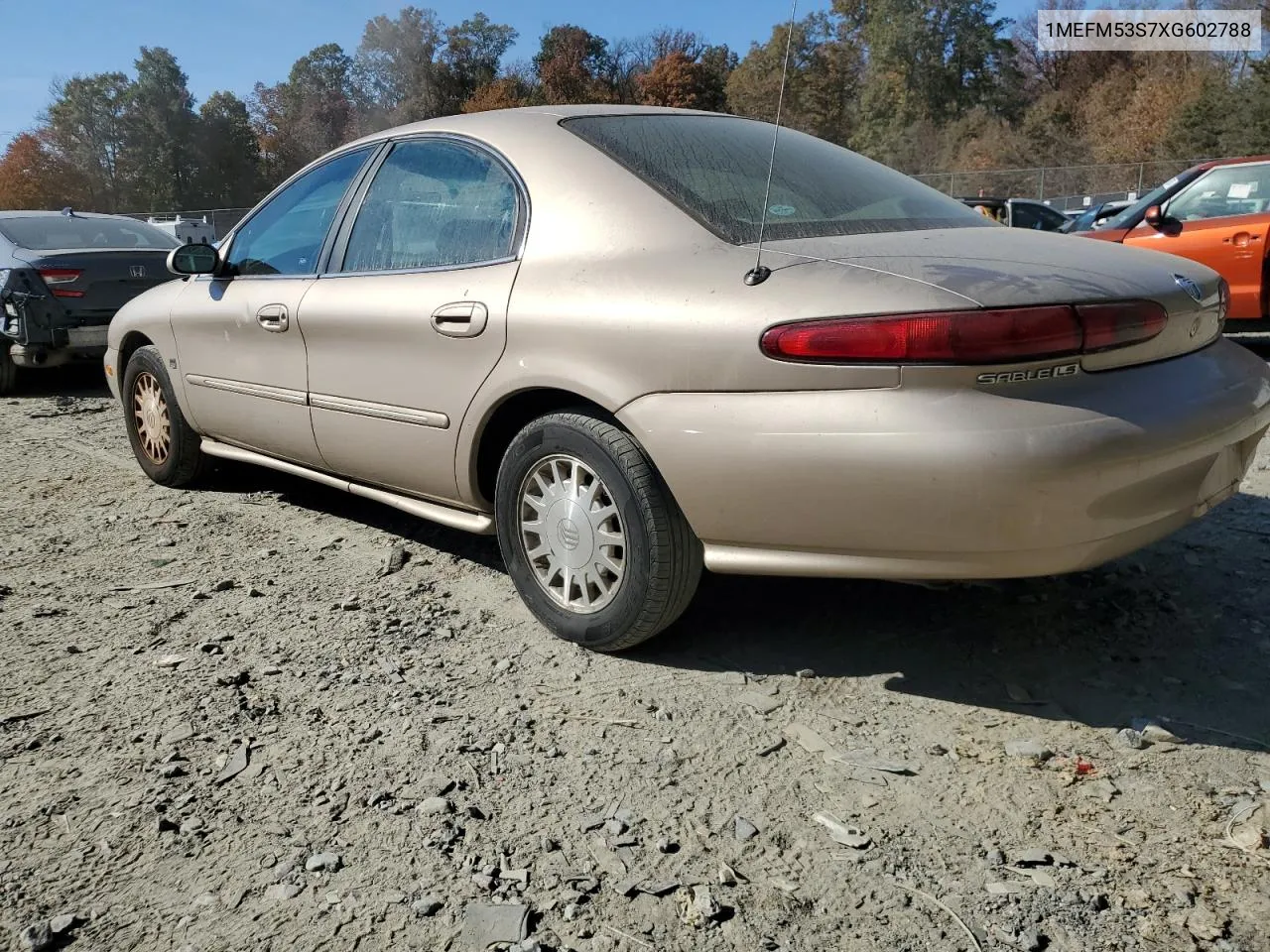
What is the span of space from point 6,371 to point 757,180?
7601 millimetres

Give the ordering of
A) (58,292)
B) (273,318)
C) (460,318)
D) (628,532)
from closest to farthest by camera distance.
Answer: (628,532), (460,318), (273,318), (58,292)

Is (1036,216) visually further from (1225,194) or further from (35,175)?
(35,175)

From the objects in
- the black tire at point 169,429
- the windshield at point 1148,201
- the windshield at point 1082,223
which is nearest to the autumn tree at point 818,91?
the windshield at point 1082,223

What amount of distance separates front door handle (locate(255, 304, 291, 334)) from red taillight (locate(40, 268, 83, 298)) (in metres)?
4.84

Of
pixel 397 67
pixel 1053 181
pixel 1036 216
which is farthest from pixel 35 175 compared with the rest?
pixel 1036 216

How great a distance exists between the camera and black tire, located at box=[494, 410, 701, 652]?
2824 mm

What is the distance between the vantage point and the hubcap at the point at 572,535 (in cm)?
298

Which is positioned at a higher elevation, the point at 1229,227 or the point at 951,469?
the point at 1229,227

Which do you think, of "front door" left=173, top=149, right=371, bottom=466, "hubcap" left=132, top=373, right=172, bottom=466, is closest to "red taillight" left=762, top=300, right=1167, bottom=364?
"front door" left=173, top=149, right=371, bottom=466

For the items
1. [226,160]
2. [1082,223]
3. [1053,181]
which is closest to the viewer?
[1082,223]

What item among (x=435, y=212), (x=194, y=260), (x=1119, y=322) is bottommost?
(x=1119, y=322)

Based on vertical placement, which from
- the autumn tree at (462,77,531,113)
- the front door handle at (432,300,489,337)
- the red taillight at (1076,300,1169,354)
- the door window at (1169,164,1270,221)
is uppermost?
the autumn tree at (462,77,531,113)

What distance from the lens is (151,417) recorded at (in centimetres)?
520

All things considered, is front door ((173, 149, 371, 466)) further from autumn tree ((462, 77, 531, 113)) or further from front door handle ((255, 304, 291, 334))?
autumn tree ((462, 77, 531, 113))
